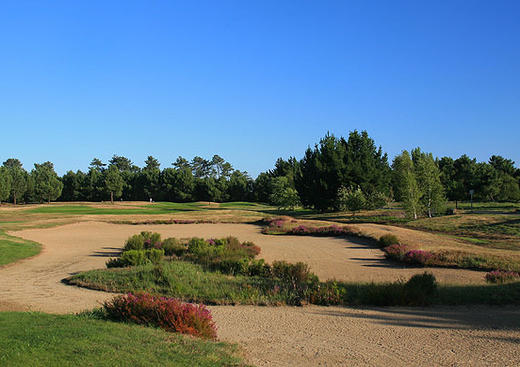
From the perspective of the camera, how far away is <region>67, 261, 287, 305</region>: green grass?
11250mm

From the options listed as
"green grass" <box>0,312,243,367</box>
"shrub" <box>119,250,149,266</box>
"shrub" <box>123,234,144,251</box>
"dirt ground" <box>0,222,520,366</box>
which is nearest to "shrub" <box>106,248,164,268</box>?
"shrub" <box>119,250,149,266</box>

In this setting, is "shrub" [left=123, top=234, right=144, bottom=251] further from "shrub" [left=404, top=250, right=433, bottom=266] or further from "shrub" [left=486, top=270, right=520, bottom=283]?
"shrub" [left=486, top=270, right=520, bottom=283]

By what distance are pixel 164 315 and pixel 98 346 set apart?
199 centimetres

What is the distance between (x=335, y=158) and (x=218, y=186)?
181 feet

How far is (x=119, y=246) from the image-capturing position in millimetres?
27031

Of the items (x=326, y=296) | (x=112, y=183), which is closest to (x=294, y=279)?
(x=326, y=296)

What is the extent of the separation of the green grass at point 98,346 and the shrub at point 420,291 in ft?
19.0

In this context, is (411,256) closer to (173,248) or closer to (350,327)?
(350,327)

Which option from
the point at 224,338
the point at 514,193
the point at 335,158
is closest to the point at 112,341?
the point at 224,338

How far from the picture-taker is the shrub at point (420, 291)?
10.6 m

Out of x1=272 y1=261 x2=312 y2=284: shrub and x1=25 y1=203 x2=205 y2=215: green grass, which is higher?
x1=25 y1=203 x2=205 y2=215: green grass

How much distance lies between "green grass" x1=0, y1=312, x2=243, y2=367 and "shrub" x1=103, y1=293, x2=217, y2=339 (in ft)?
1.13

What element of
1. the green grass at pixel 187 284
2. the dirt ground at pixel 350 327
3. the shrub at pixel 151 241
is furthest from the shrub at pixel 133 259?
the shrub at pixel 151 241

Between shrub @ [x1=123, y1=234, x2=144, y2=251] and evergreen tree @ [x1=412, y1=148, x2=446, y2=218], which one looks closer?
shrub @ [x1=123, y1=234, x2=144, y2=251]
